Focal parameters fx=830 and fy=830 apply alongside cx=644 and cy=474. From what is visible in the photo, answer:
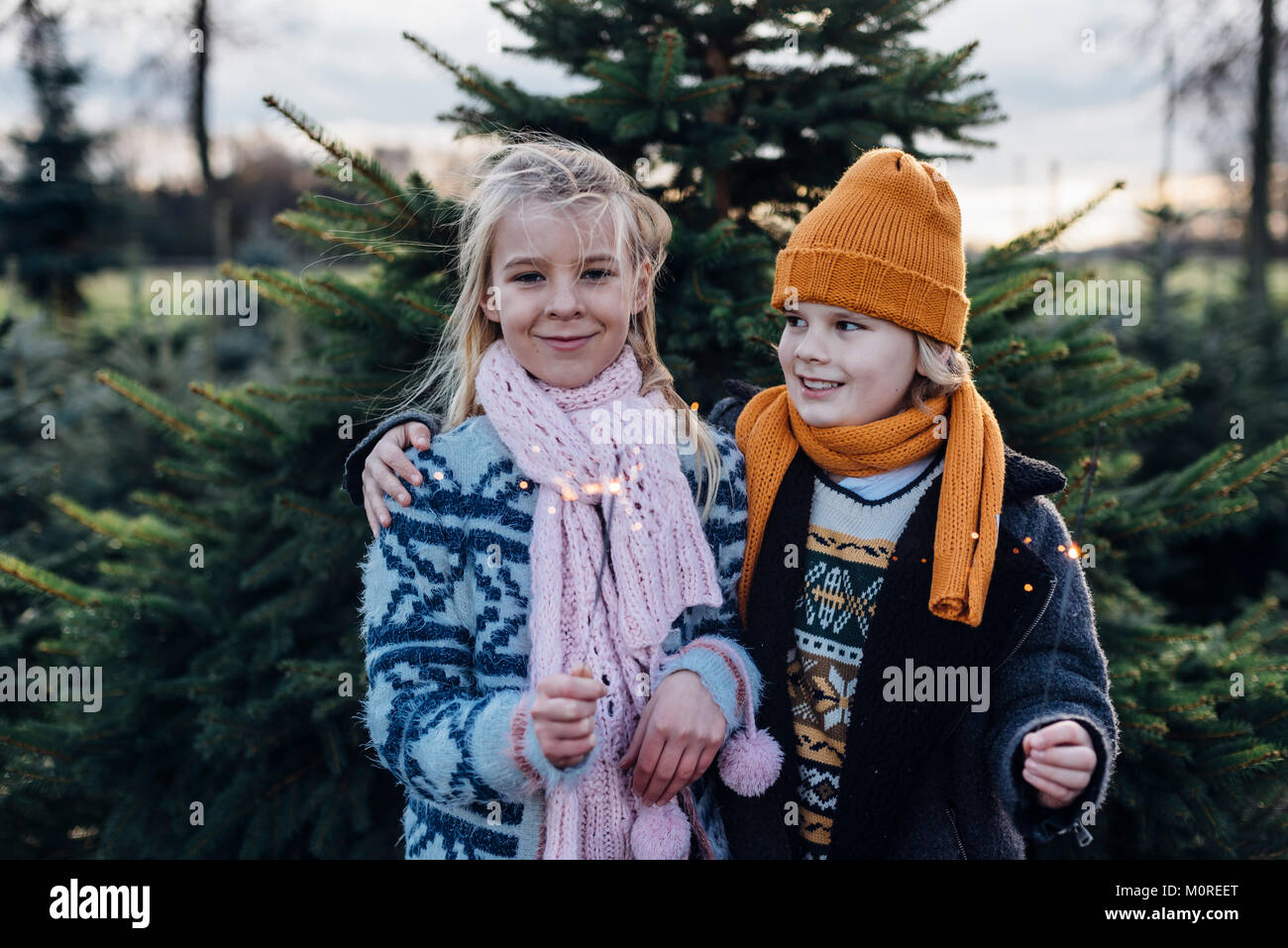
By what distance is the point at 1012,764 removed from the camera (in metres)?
1.85

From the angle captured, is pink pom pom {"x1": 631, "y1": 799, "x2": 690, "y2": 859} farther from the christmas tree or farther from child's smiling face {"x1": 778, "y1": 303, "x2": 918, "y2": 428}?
the christmas tree

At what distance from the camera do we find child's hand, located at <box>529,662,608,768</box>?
1.53 meters

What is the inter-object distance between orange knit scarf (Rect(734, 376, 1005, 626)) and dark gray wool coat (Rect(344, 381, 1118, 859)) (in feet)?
0.21

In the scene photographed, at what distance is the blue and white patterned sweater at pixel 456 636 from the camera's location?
1.73m

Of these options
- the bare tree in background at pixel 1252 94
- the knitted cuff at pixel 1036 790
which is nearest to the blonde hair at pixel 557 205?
the knitted cuff at pixel 1036 790

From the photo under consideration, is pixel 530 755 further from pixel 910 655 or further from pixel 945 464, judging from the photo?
pixel 945 464

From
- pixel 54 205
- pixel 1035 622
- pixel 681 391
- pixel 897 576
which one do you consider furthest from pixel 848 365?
pixel 54 205

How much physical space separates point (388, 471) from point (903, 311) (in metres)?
1.28

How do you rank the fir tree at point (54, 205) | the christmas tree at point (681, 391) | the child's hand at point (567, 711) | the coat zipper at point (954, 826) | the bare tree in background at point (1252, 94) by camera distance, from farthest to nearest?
the fir tree at point (54, 205), the bare tree in background at point (1252, 94), the christmas tree at point (681, 391), the coat zipper at point (954, 826), the child's hand at point (567, 711)

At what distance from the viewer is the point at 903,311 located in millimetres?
1979

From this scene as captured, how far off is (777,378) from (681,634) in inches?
42.2

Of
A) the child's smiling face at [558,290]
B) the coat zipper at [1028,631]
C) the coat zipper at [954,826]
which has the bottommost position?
the coat zipper at [954,826]

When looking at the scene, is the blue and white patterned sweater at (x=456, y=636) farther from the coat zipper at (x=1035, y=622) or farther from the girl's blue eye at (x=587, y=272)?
the coat zipper at (x=1035, y=622)

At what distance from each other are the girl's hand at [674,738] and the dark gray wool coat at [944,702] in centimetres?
27
